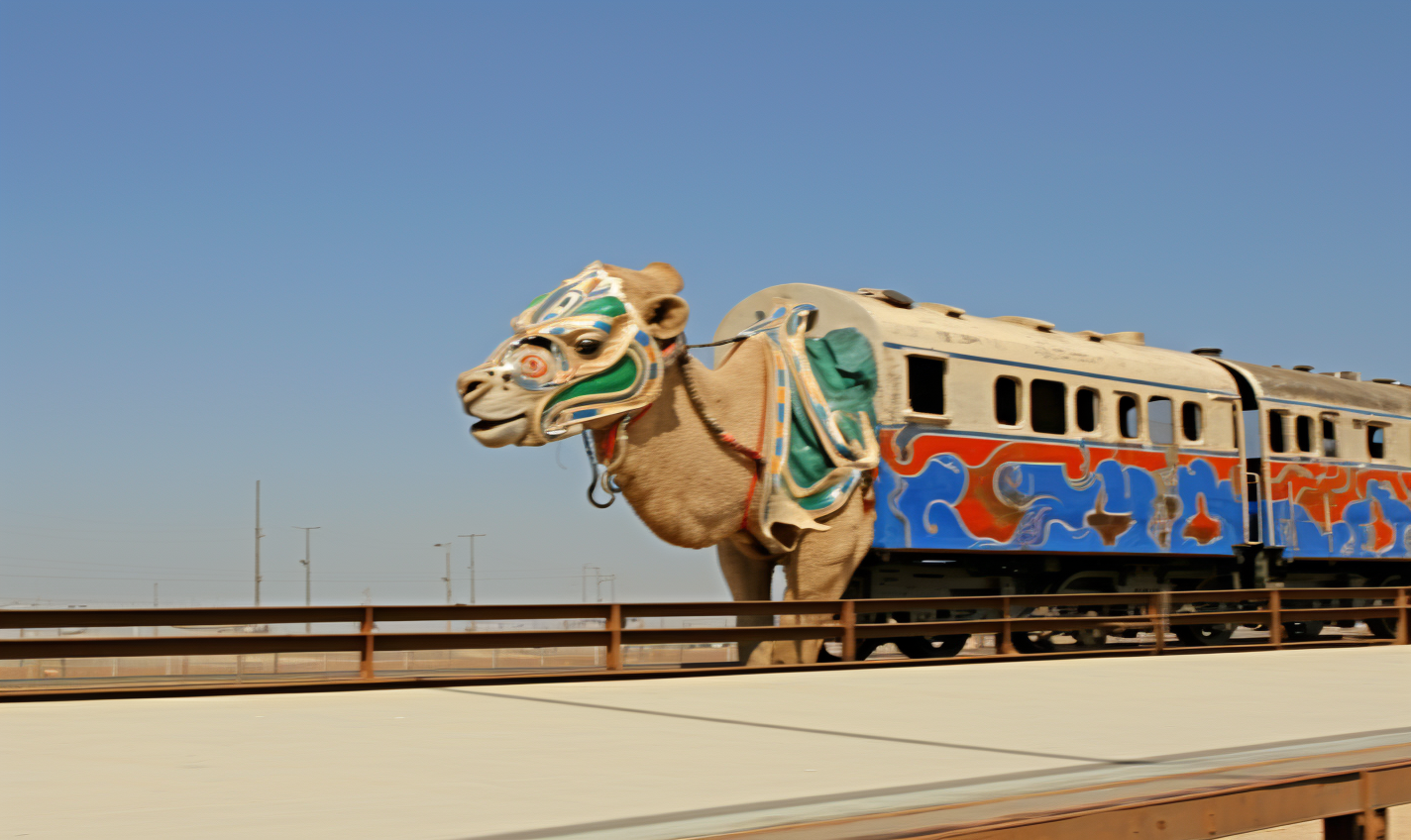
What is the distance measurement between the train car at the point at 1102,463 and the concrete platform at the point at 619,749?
4.24 metres

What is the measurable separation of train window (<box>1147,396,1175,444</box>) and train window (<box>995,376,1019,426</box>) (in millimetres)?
2605

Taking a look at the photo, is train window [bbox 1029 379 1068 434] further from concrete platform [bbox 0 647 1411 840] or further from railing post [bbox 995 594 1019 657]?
concrete platform [bbox 0 647 1411 840]

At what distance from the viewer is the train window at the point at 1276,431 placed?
70.7 feet

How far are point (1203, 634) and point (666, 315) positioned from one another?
476 inches

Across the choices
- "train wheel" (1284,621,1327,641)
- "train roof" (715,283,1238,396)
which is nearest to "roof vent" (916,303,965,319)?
"train roof" (715,283,1238,396)

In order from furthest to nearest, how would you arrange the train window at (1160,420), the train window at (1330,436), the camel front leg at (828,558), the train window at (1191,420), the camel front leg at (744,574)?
the train window at (1330,436) → the train window at (1191,420) → the train window at (1160,420) → the camel front leg at (744,574) → the camel front leg at (828,558)

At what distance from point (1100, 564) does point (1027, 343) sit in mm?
3639

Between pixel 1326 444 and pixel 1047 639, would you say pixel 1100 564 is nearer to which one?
pixel 1047 639

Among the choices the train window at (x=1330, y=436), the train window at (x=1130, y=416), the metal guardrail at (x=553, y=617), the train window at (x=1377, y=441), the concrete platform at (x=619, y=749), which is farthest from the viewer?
the train window at (x=1377, y=441)

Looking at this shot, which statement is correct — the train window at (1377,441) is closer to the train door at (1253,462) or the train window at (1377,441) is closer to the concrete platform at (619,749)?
the train door at (1253,462)

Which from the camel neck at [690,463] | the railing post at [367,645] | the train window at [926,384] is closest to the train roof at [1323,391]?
the train window at [926,384]

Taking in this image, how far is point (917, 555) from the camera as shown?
17.6 meters

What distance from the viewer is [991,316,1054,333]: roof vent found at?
1953cm

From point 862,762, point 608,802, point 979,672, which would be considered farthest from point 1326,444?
point 608,802
